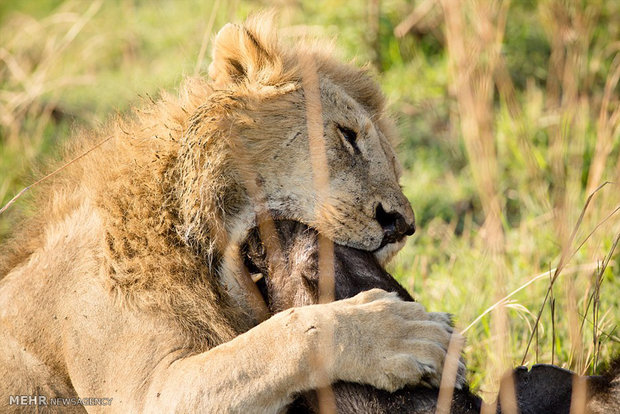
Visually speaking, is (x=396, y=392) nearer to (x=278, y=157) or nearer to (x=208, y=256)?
(x=208, y=256)

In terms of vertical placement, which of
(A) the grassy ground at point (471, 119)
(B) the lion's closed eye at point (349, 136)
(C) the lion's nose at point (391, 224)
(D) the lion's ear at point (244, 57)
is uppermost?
(D) the lion's ear at point (244, 57)

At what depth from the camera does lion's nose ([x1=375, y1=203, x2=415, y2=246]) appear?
127 inches

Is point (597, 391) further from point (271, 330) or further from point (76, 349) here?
point (76, 349)

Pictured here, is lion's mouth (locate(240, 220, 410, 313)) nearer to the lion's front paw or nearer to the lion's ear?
the lion's front paw

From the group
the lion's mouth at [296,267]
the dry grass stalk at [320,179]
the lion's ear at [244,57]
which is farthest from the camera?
the lion's ear at [244,57]

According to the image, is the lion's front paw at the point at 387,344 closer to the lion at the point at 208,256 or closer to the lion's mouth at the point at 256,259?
the lion at the point at 208,256

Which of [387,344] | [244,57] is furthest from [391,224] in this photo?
[244,57]

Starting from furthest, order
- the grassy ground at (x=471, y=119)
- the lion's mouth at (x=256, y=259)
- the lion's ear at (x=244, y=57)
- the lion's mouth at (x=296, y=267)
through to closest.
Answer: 1. the grassy ground at (x=471, y=119)
2. the lion's ear at (x=244, y=57)
3. the lion's mouth at (x=256, y=259)
4. the lion's mouth at (x=296, y=267)

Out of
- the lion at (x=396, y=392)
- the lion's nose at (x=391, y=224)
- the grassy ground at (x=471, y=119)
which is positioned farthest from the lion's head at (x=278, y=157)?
the grassy ground at (x=471, y=119)

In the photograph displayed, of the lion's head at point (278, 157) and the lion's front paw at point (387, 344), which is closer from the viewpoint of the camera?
the lion's front paw at point (387, 344)

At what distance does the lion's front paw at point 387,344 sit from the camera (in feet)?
8.58

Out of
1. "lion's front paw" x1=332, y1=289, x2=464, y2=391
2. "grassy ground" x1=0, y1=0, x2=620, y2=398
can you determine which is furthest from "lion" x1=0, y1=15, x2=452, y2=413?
"grassy ground" x1=0, y1=0, x2=620, y2=398

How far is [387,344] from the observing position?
106 inches

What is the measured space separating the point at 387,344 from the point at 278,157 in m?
0.93
